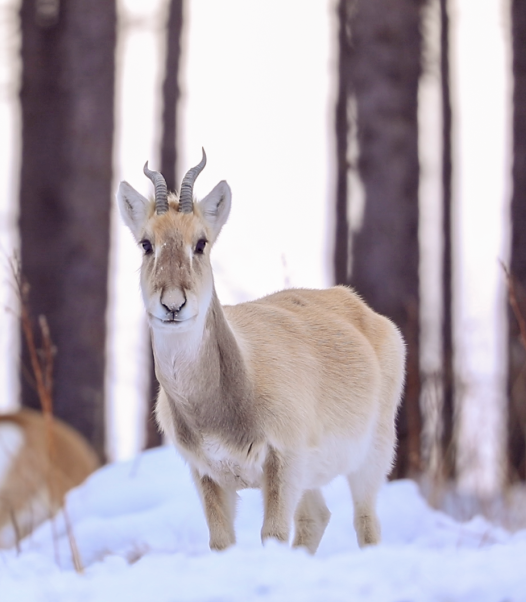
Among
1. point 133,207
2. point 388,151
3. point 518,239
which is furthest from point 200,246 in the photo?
point 518,239

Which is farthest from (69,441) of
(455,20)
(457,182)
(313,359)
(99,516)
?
(455,20)

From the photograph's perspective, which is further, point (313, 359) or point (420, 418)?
point (420, 418)

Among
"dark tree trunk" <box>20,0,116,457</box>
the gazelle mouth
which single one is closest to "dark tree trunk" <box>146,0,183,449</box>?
"dark tree trunk" <box>20,0,116,457</box>

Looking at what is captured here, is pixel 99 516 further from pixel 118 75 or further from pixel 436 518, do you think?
pixel 118 75

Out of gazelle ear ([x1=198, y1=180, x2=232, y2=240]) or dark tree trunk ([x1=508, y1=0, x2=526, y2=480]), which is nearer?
gazelle ear ([x1=198, y1=180, x2=232, y2=240])

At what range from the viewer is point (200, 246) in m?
4.39

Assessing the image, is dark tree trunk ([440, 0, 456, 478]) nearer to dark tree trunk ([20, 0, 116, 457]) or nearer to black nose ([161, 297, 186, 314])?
dark tree trunk ([20, 0, 116, 457])

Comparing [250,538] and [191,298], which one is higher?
[191,298]

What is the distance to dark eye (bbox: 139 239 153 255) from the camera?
438cm

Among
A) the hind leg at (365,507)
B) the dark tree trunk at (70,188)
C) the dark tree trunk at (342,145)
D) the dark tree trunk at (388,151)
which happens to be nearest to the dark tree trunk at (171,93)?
the dark tree trunk at (70,188)

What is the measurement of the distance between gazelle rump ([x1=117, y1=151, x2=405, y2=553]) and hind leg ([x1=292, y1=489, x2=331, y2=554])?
1.45 ft

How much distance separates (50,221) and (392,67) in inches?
187

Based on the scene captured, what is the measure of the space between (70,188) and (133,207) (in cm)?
716

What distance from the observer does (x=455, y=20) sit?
12.4m
